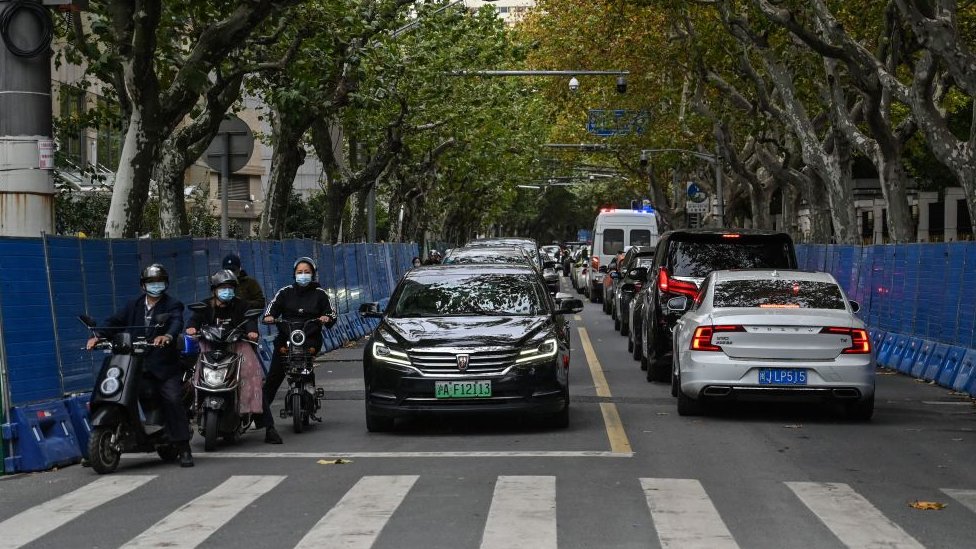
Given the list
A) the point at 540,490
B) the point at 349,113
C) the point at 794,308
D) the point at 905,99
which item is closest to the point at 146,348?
Result: the point at 540,490

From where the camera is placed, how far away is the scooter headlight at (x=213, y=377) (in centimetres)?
1247

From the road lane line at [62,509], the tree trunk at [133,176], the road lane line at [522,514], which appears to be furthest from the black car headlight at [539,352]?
the tree trunk at [133,176]

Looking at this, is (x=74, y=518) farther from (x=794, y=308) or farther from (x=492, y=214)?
(x=492, y=214)

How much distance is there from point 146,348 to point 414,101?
90.1 ft

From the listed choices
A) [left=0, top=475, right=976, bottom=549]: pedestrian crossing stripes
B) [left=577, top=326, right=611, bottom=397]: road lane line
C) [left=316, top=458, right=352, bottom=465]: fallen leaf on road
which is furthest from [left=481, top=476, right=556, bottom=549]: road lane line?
[left=577, top=326, right=611, bottom=397]: road lane line

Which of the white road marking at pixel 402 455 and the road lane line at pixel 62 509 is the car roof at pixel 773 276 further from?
the road lane line at pixel 62 509

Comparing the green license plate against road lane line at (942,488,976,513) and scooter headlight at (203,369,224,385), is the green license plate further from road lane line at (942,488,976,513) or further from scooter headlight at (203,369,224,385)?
road lane line at (942,488,976,513)

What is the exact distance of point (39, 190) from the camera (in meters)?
13.2

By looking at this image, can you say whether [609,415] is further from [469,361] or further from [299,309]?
[299,309]

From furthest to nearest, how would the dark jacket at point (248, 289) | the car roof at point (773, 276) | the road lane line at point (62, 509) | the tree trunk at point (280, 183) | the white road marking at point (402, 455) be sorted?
the tree trunk at point (280, 183) < the dark jacket at point (248, 289) < the car roof at point (773, 276) < the white road marking at point (402, 455) < the road lane line at point (62, 509)

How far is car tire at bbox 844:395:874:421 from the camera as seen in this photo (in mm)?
14258

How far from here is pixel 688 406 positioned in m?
14.7

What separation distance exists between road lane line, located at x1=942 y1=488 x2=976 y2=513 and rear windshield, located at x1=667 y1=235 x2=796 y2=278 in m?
7.83

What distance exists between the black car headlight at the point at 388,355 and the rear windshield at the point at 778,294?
331 centimetres
